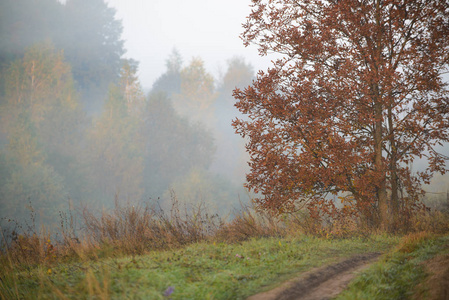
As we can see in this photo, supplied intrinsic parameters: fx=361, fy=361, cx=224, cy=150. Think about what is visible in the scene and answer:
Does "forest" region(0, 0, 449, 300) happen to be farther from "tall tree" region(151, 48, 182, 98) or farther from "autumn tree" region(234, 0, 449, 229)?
"tall tree" region(151, 48, 182, 98)

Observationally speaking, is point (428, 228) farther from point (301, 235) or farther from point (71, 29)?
point (71, 29)

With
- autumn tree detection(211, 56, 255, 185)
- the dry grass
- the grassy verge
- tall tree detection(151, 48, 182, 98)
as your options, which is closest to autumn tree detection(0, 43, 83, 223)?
the dry grass

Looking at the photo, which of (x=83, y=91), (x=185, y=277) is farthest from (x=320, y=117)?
(x=83, y=91)

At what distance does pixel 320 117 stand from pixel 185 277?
4921 mm

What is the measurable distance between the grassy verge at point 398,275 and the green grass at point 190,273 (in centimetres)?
83

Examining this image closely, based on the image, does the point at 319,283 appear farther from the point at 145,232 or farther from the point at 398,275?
the point at 145,232

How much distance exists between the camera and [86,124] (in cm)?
3997

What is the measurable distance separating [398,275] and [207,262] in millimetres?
2665

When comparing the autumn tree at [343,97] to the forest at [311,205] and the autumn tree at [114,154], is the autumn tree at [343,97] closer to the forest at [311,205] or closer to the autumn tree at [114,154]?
the forest at [311,205]

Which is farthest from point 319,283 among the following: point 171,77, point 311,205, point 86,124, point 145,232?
point 171,77

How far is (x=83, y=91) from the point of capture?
48875 millimetres

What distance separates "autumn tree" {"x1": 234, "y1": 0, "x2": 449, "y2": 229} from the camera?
7.79m

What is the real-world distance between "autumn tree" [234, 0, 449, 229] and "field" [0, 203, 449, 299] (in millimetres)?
1078

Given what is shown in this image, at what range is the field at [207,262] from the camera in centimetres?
422
